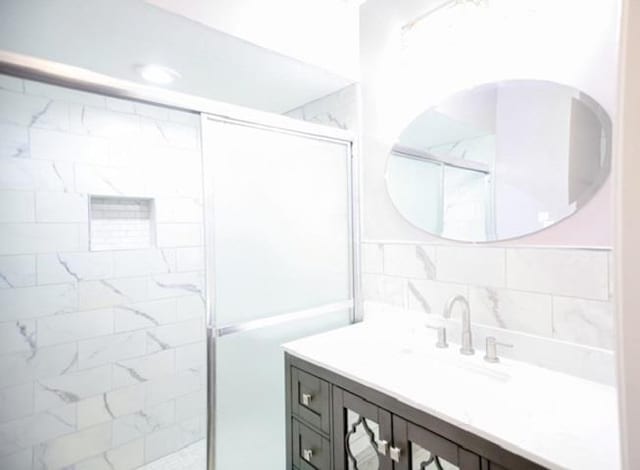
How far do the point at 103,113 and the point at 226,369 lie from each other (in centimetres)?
173

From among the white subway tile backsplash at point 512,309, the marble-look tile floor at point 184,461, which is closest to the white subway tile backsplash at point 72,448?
the marble-look tile floor at point 184,461

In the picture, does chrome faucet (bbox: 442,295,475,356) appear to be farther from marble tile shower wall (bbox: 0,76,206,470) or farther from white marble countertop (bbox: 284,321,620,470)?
marble tile shower wall (bbox: 0,76,206,470)

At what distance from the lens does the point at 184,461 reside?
2.27m

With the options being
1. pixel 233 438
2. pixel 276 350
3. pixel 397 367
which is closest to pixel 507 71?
pixel 397 367

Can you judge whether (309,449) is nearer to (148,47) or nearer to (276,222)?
(276,222)

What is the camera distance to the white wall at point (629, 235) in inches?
22.0

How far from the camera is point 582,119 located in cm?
120

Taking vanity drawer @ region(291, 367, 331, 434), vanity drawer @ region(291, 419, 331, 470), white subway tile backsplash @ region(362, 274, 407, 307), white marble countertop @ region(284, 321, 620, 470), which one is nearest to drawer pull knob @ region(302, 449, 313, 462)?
vanity drawer @ region(291, 419, 331, 470)

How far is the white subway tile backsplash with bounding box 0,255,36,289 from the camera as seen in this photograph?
179 cm

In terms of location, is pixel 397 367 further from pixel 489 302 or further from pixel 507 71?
pixel 507 71

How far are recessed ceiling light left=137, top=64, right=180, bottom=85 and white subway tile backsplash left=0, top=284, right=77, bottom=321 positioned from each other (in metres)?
1.24

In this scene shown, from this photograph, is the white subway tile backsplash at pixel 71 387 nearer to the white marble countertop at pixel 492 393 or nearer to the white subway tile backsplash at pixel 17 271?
the white subway tile backsplash at pixel 17 271

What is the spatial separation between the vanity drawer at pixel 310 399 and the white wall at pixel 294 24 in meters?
1.49

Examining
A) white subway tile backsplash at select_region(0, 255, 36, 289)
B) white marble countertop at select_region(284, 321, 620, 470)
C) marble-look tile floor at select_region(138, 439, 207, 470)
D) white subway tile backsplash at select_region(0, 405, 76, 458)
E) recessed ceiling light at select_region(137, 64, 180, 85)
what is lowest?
marble-look tile floor at select_region(138, 439, 207, 470)
